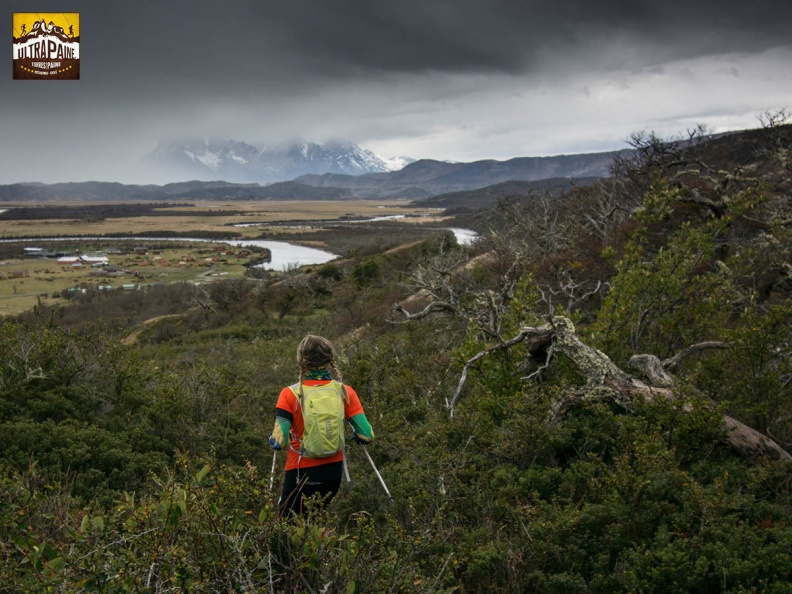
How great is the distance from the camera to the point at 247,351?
1576 cm

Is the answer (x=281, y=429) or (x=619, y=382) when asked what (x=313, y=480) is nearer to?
(x=281, y=429)

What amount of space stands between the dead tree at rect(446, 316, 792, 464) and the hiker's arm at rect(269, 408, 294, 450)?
7.46 ft

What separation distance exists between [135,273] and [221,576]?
58.0 meters

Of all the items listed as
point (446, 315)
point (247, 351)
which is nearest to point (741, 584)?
point (446, 315)

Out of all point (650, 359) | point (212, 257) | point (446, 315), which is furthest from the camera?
point (212, 257)

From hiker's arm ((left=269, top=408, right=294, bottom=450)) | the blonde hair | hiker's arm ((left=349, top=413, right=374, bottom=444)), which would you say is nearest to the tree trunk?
hiker's arm ((left=349, top=413, right=374, bottom=444))

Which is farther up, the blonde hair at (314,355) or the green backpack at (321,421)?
the blonde hair at (314,355)

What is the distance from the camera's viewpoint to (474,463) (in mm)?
4551

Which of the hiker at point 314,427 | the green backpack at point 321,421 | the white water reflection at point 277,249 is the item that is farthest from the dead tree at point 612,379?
the white water reflection at point 277,249

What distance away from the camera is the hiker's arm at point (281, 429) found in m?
3.36

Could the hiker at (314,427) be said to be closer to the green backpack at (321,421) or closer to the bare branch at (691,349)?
the green backpack at (321,421)

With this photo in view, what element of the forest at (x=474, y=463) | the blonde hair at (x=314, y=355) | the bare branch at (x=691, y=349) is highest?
the blonde hair at (x=314, y=355)

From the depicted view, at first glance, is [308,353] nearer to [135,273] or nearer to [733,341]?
[733,341]

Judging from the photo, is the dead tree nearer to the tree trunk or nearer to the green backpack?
the tree trunk
